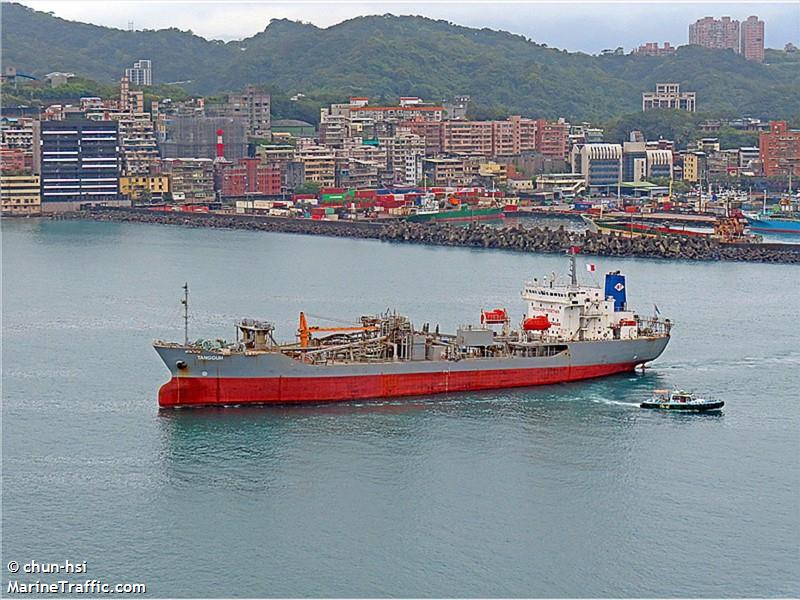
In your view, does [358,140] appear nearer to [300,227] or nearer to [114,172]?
[114,172]

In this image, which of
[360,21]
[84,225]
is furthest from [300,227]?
[360,21]

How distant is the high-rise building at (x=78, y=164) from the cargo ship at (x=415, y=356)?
91.7 feet

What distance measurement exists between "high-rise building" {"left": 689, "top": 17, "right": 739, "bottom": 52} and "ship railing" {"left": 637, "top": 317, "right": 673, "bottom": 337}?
88513 mm

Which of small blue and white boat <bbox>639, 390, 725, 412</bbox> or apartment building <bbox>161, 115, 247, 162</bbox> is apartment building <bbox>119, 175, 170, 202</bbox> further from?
small blue and white boat <bbox>639, 390, 725, 412</bbox>

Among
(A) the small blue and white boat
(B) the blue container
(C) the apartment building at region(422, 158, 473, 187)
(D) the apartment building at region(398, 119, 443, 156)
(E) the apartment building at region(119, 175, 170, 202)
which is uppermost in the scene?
(D) the apartment building at region(398, 119, 443, 156)

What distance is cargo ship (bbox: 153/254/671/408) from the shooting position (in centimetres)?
1466

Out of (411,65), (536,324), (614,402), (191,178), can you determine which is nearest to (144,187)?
(191,178)

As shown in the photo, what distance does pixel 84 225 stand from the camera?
3925 cm

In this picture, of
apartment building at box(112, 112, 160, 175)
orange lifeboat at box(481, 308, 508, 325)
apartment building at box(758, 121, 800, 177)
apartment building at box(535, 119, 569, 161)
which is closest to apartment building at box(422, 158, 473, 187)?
apartment building at box(535, 119, 569, 161)

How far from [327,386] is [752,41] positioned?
92.0 m

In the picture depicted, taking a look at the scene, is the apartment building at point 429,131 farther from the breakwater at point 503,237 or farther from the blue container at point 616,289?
the blue container at point 616,289

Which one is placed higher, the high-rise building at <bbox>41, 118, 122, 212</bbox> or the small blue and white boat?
the high-rise building at <bbox>41, 118, 122, 212</bbox>

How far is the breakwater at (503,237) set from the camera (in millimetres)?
30500

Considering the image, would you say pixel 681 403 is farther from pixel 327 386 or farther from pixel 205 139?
pixel 205 139
